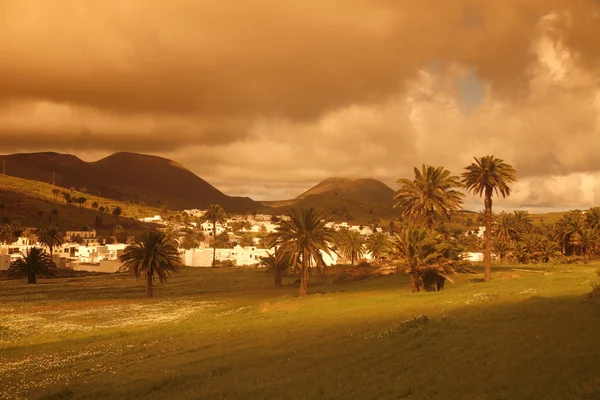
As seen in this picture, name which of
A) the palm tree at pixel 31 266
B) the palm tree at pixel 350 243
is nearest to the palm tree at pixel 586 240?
the palm tree at pixel 350 243

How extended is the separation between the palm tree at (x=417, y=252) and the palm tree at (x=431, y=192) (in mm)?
8431

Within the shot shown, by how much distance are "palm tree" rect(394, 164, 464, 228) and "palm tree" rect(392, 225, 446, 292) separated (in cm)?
843

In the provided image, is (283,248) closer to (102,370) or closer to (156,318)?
(156,318)

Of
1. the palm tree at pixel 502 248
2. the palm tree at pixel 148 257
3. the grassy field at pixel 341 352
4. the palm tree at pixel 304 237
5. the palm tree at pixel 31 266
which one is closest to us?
the grassy field at pixel 341 352

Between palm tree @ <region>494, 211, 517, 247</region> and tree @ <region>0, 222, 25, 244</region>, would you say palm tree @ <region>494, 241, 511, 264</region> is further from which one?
tree @ <region>0, 222, 25, 244</region>

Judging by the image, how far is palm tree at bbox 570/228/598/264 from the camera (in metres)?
94.0

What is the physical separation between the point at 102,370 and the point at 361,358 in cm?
1353

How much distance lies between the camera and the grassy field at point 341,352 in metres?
15.9

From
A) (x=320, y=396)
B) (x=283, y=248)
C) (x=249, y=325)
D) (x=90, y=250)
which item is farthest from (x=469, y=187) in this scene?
(x=90, y=250)

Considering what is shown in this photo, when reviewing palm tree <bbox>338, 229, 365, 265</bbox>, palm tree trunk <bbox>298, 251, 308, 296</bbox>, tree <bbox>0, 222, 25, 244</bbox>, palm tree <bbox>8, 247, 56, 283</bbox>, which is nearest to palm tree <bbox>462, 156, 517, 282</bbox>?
palm tree trunk <bbox>298, 251, 308, 296</bbox>

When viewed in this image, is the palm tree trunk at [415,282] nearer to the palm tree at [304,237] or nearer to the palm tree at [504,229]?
the palm tree at [304,237]

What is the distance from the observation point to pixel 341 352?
23.2 m

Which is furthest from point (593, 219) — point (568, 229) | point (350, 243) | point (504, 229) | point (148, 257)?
point (148, 257)

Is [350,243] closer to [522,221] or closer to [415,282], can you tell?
[522,221]
